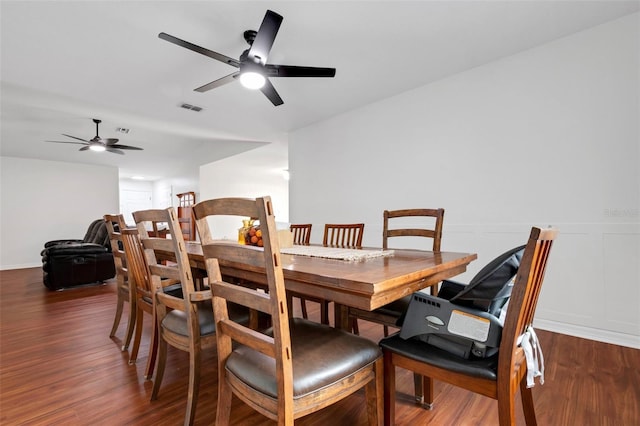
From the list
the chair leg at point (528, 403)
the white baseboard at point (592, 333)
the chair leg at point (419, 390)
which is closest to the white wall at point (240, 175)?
the white baseboard at point (592, 333)

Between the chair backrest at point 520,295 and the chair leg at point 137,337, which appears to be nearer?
the chair backrest at point 520,295

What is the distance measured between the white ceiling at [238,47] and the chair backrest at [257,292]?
6.26 ft

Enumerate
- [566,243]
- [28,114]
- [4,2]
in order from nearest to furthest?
[4,2] → [566,243] → [28,114]

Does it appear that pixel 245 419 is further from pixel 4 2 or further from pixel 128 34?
pixel 4 2

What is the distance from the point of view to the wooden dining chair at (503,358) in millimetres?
980

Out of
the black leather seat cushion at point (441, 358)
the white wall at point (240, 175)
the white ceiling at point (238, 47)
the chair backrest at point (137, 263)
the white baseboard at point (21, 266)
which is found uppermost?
the white ceiling at point (238, 47)

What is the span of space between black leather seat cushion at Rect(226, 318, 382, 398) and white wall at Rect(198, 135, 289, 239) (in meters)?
5.17

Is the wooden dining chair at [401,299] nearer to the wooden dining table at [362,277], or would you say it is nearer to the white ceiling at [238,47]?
the wooden dining table at [362,277]

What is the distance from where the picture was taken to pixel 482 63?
122 inches

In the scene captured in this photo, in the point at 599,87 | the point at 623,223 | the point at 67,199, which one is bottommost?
the point at 623,223

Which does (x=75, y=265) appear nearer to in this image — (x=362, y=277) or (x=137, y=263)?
(x=137, y=263)

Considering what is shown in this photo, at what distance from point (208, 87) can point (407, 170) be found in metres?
2.40

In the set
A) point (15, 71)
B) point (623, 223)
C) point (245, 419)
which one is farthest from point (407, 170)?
point (15, 71)

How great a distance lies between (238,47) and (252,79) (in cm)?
60
